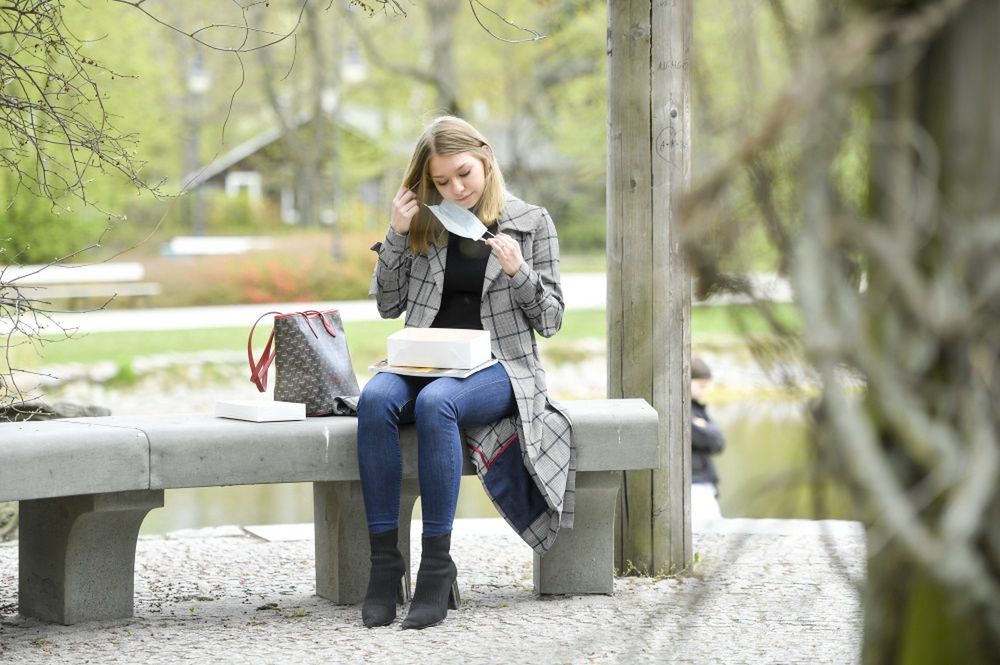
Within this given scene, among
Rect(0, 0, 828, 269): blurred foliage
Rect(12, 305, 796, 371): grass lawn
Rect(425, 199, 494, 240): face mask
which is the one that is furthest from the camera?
Rect(0, 0, 828, 269): blurred foliage

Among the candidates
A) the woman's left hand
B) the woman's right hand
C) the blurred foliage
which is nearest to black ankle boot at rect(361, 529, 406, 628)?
the woman's left hand

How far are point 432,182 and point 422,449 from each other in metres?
0.86

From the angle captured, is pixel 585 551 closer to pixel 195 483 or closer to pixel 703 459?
pixel 195 483

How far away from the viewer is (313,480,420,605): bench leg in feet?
14.3

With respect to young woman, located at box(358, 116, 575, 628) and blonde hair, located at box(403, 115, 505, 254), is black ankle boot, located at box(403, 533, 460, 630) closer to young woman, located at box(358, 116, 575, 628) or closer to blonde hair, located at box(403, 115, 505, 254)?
young woman, located at box(358, 116, 575, 628)

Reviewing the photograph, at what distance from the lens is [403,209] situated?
436cm

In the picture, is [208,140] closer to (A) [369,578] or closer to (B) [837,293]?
(A) [369,578]

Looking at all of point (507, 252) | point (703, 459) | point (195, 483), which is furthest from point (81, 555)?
point (703, 459)

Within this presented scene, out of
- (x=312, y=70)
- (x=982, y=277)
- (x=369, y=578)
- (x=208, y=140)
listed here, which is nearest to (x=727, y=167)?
(x=982, y=277)

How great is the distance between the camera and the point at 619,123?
4672 millimetres

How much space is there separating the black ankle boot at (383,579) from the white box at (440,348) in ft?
1.61

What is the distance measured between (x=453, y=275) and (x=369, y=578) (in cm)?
92

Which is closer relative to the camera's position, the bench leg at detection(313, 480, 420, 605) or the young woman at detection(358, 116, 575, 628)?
the young woman at detection(358, 116, 575, 628)

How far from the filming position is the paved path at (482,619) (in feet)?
12.4
